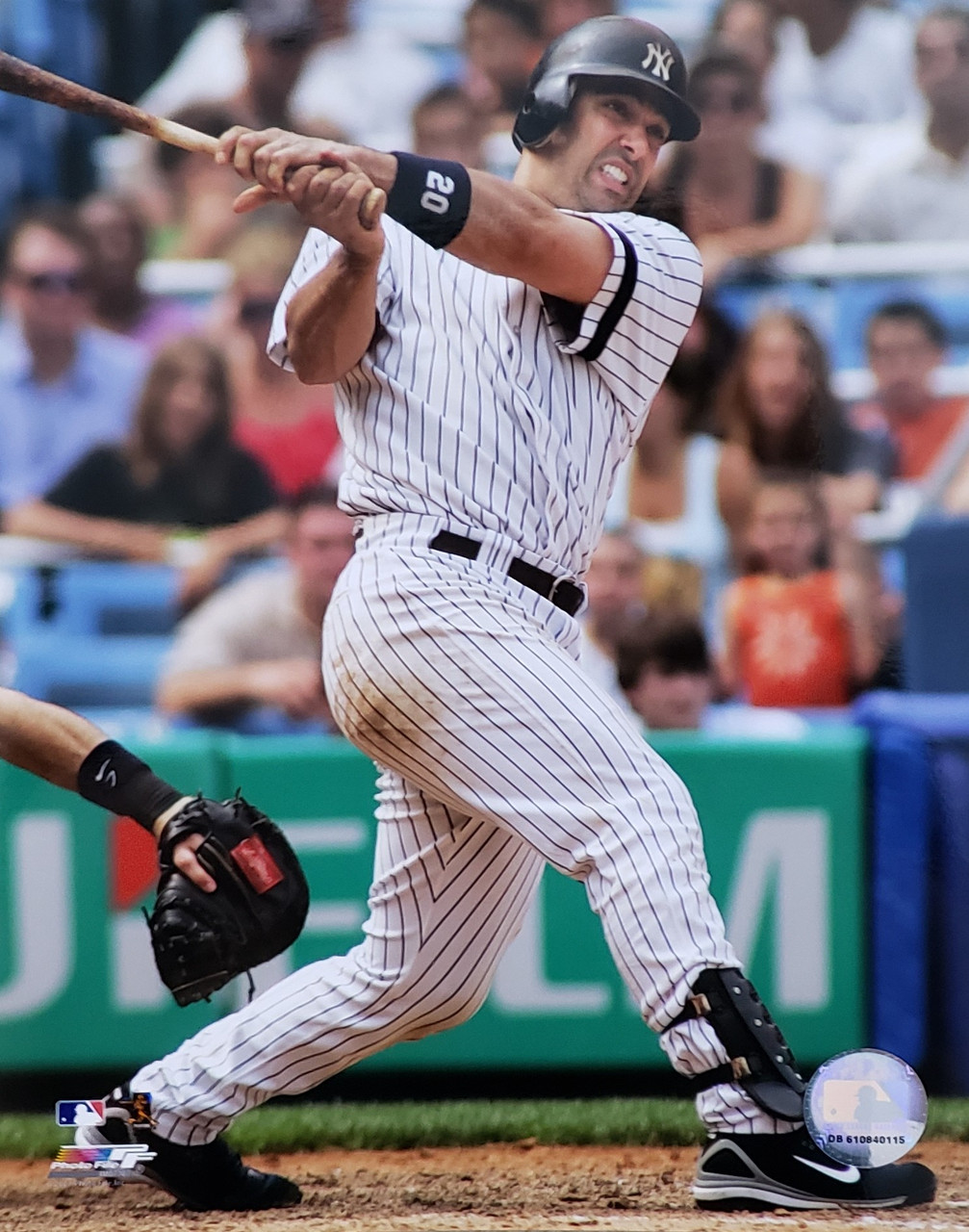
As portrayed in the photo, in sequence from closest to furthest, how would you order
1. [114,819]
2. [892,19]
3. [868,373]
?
[114,819] < [868,373] < [892,19]

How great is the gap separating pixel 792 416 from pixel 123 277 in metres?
2.18

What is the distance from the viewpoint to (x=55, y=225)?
560cm

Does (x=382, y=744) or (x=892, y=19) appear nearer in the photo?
(x=382, y=744)

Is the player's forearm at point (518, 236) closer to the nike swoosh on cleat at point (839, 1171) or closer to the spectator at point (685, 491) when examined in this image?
the nike swoosh on cleat at point (839, 1171)

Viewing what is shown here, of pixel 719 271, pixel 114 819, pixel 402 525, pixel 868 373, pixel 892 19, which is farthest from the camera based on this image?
pixel 892 19

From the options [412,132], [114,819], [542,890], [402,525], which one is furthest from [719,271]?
[402,525]

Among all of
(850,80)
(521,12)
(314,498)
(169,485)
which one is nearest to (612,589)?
(314,498)

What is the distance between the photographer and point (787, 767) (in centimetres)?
386

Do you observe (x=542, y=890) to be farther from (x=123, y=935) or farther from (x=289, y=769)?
(x=123, y=935)

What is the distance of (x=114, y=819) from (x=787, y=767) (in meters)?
1.48

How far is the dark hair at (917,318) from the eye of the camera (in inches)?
209

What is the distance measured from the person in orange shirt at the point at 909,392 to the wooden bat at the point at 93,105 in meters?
3.20

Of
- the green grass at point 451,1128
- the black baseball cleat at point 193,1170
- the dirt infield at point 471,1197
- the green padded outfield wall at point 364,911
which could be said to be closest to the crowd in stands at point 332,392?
the green padded outfield wall at point 364,911

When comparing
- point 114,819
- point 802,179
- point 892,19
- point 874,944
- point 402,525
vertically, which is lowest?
point 874,944
